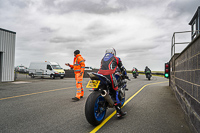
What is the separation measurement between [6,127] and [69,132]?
58.2 inches

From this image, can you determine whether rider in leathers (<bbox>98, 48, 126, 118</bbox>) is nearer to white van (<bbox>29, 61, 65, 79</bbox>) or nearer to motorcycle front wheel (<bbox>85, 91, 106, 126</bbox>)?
motorcycle front wheel (<bbox>85, 91, 106, 126</bbox>)

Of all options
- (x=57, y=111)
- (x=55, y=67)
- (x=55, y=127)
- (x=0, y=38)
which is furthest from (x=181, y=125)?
(x=55, y=67)

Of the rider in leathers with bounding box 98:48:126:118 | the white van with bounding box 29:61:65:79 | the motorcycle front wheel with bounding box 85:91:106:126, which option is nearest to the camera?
the motorcycle front wheel with bounding box 85:91:106:126

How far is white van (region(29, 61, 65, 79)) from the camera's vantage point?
2270cm

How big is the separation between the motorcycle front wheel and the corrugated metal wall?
15867 millimetres

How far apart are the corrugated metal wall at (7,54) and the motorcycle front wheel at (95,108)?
15.9m

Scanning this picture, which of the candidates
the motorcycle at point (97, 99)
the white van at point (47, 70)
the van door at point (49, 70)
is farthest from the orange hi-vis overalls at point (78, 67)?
the van door at point (49, 70)

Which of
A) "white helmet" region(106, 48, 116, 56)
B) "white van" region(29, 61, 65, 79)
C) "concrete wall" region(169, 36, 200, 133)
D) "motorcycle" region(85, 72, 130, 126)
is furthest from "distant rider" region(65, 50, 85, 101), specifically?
"white van" region(29, 61, 65, 79)

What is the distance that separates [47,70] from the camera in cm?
2319

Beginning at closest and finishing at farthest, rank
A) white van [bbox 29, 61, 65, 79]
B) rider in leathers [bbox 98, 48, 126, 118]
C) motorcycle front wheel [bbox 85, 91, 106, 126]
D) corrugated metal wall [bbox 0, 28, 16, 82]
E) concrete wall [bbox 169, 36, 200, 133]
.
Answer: concrete wall [bbox 169, 36, 200, 133]
motorcycle front wheel [bbox 85, 91, 106, 126]
rider in leathers [bbox 98, 48, 126, 118]
corrugated metal wall [bbox 0, 28, 16, 82]
white van [bbox 29, 61, 65, 79]

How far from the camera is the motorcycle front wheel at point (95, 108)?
3.55m

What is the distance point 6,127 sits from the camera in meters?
3.67

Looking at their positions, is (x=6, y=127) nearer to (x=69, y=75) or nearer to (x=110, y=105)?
(x=110, y=105)

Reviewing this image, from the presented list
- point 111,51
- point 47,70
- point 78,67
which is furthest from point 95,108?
point 47,70
